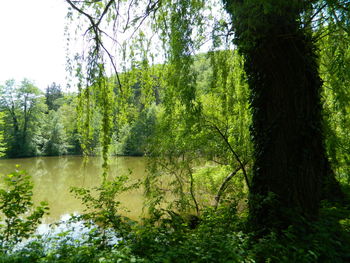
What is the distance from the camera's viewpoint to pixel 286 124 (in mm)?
2314

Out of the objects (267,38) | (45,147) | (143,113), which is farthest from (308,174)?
(45,147)


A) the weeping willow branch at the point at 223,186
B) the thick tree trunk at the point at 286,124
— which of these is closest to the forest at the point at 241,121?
the thick tree trunk at the point at 286,124

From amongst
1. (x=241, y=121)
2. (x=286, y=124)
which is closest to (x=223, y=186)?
(x=241, y=121)

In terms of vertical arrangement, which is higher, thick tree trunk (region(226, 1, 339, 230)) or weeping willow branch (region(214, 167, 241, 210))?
thick tree trunk (region(226, 1, 339, 230))

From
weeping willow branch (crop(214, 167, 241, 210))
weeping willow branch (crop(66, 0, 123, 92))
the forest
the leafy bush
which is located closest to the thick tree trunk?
the forest

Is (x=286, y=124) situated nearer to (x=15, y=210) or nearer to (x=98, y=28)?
(x=98, y=28)

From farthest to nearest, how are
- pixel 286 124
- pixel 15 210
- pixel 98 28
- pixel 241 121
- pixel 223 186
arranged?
pixel 223 186 → pixel 241 121 → pixel 98 28 → pixel 15 210 → pixel 286 124

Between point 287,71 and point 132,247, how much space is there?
2.27m

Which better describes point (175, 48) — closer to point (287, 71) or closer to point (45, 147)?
point (287, 71)

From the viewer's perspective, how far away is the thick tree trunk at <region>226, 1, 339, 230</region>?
7.45 ft

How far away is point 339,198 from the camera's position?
3.62 meters

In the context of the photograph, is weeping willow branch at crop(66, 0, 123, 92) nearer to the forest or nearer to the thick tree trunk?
the forest

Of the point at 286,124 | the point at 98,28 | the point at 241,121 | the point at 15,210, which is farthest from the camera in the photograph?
the point at 241,121

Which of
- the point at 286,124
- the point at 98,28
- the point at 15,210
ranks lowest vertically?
the point at 15,210
